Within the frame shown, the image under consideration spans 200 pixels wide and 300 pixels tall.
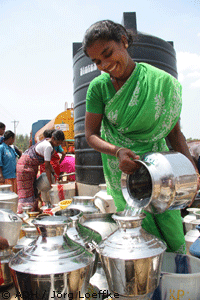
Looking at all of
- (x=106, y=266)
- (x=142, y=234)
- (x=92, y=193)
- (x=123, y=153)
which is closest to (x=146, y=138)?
(x=123, y=153)

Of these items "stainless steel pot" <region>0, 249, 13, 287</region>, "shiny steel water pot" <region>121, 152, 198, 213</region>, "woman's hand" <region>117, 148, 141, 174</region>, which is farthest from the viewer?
"stainless steel pot" <region>0, 249, 13, 287</region>

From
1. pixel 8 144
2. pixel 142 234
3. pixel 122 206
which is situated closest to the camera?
pixel 142 234

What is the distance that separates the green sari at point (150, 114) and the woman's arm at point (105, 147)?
0.09 metres

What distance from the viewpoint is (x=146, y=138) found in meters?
1.23

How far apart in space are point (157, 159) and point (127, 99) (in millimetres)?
344

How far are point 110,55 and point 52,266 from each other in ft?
2.93

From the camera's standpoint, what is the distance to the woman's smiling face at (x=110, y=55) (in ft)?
3.72

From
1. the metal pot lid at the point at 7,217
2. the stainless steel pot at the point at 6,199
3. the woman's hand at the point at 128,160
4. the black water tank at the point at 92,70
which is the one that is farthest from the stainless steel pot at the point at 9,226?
the black water tank at the point at 92,70

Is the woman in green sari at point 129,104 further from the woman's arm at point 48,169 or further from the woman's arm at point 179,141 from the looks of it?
the woman's arm at point 48,169

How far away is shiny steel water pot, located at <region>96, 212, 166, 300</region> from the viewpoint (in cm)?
83

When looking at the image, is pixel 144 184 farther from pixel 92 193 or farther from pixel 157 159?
pixel 92 193

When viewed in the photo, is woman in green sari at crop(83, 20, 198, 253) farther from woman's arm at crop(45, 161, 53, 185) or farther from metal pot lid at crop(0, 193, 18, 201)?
woman's arm at crop(45, 161, 53, 185)

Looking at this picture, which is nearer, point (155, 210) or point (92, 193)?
point (155, 210)

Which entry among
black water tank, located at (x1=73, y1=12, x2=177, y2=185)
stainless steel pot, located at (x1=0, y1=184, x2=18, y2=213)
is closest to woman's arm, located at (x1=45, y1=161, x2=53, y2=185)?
black water tank, located at (x1=73, y1=12, x2=177, y2=185)
